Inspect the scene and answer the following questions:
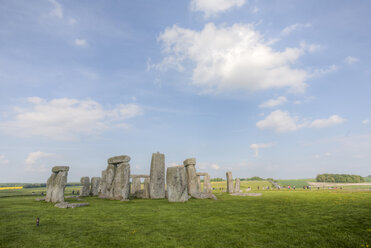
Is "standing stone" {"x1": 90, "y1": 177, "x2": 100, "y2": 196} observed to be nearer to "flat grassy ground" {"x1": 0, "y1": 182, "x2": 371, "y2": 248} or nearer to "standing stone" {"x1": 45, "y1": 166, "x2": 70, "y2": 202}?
"standing stone" {"x1": 45, "y1": 166, "x2": 70, "y2": 202}

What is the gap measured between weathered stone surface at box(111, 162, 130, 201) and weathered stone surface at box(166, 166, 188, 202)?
129 inches

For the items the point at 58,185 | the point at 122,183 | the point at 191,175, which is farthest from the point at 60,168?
the point at 191,175

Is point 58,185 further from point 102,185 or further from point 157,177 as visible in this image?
point 102,185

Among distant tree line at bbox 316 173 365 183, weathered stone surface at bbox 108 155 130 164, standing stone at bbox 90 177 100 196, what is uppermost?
weathered stone surface at bbox 108 155 130 164

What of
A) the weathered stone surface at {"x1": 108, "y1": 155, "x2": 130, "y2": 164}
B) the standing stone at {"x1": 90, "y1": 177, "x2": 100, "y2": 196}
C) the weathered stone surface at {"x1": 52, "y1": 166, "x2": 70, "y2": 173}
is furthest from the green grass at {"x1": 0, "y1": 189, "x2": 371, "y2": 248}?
the standing stone at {"x1": 90, "y1": 177, "x2": 100, "y2": 196}

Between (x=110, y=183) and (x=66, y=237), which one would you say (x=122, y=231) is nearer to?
(x=66, y=237)

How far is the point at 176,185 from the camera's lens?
576 inches

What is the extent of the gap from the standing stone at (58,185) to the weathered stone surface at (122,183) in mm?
3430

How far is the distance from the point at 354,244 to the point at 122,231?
616cm

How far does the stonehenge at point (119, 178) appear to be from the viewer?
52.0 ft

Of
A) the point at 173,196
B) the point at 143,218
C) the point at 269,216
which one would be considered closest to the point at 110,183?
the point at 173,196

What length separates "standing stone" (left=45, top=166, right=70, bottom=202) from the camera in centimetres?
1463

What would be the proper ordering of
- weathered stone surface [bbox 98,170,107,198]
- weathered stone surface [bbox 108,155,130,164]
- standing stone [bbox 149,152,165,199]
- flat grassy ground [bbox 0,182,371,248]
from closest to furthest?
flat grassy ground [bbox 0,182,371,248], weathered stone surface [bbox 108,155,130,164], standing stone [bbox 149,152,165,199], weathered stone surface [bbox 98,170,107,198]

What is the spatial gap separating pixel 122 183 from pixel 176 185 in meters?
4.18
